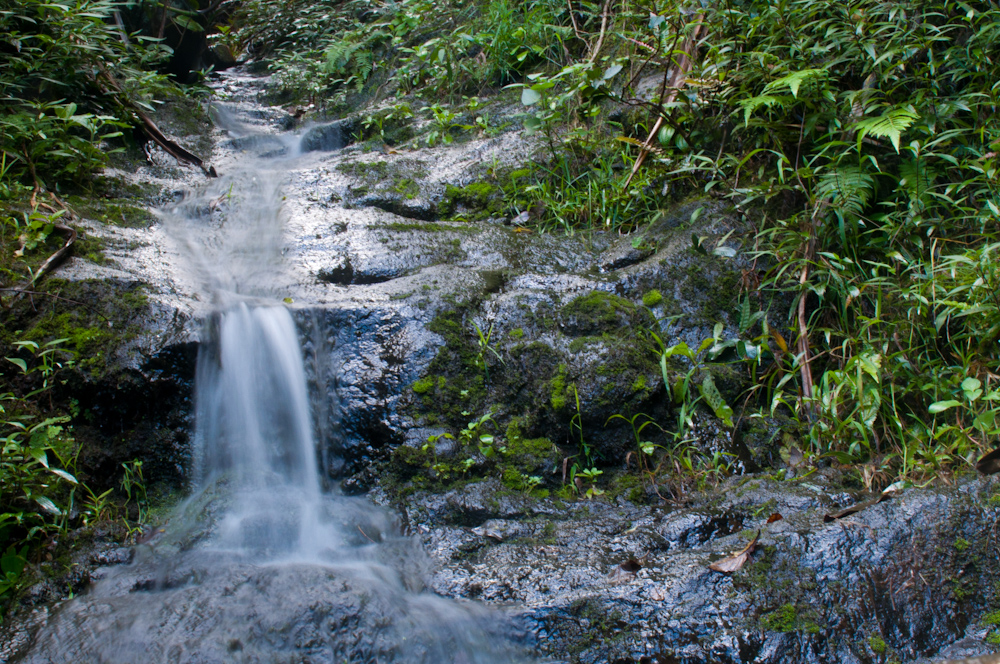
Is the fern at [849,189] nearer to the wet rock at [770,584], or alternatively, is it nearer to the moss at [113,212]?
the wet rock at [770,584]

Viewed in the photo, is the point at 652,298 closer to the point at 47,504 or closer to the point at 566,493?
the point at 566,493

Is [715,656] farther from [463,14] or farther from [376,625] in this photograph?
[463,14]

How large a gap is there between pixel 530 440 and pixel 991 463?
2017 millimetres

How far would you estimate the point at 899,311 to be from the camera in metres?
3.15

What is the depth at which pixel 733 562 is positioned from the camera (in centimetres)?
216

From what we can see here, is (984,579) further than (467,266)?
No

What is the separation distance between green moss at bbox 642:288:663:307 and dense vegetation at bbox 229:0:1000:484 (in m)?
0.43

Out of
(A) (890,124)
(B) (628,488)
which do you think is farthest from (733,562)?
(A) (890,124)

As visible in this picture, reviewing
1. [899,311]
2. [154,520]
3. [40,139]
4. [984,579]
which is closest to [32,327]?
[154,520]

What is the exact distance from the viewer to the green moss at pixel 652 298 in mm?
3643

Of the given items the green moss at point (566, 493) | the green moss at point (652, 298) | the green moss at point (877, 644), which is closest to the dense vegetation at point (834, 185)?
the green moss at point (652, 298)

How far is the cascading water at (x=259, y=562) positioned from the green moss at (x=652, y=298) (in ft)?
6.68

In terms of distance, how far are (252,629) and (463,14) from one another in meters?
7.18

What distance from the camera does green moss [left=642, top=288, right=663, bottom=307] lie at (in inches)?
143
